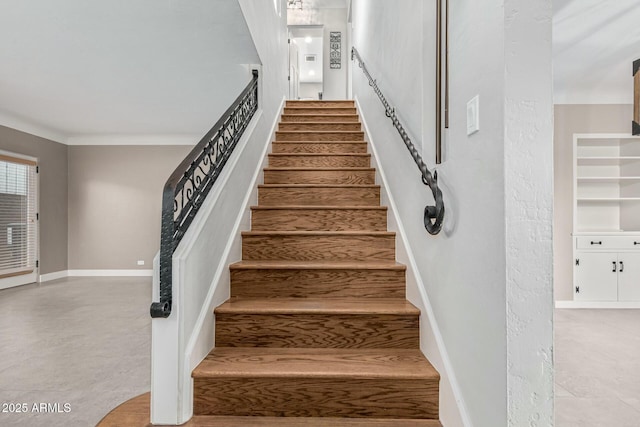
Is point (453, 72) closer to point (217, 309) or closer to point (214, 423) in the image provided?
point (217, 309)

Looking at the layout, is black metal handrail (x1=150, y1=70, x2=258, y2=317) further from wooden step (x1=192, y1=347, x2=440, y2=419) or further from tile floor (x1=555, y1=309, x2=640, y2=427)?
tile floor (x1=555, y1=309, x2=640, y2=427)

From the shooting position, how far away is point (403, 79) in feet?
6.72

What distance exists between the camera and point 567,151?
4.34 m

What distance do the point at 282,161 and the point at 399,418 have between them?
2440mm

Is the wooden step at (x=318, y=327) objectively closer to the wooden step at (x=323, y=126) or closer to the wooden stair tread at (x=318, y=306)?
the wooden stair tread at (x=318, y=306)

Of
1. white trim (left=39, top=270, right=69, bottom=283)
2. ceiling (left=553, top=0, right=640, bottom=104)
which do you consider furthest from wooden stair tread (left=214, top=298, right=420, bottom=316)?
white trim (left=39, top=270, right=69, bottom=283)

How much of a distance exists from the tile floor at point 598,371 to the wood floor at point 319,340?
108 centimetres

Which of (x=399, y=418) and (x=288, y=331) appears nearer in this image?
(x=399, y=418)

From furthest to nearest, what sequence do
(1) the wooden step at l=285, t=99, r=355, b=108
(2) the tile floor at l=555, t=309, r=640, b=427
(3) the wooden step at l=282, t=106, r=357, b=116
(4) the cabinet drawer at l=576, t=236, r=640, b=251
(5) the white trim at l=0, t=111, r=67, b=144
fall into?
(5) the white trim at l=0, t=111, r=67, b=144, (1) the wooden step at l=285, t=99, r=355, b=108, (3) the wooden step at l=282, t=106, r=357, b=116, (4) the cabinet drawer at l=576, t=236, r=640, b=251, (2) the tile floor at l=555, t=309, r=640, b=427

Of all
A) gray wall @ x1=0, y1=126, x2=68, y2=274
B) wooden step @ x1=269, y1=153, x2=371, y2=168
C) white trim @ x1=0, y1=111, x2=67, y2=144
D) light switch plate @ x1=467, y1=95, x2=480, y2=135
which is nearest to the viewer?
light switch plate @ x1=467, y1=95, x2=480, y2=135

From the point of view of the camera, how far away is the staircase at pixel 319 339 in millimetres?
1385

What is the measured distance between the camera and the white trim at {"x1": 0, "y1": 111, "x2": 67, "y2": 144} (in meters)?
4.97

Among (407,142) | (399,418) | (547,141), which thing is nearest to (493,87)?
(547,141)

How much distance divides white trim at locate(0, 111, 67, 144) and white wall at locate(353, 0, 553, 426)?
6.46 metres
